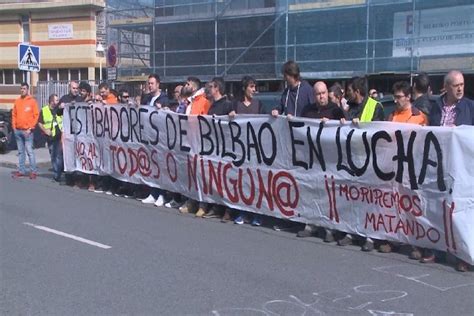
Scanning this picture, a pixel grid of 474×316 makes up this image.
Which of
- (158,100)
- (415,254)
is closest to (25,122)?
(158,100)

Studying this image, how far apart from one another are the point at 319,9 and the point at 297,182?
15426 mm

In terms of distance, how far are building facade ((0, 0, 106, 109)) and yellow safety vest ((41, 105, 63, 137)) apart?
2123 centimetres

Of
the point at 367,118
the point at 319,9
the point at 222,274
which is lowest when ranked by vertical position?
the point at 222,274

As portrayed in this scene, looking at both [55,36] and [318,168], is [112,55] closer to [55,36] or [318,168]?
[318,168]

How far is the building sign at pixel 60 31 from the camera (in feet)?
113

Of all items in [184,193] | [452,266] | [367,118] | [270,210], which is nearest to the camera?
[452,266]

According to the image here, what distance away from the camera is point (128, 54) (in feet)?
93.4

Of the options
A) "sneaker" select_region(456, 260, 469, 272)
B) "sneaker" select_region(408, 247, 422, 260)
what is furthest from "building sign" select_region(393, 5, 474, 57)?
"sneaker" select_region(456, 260, 469, 272)

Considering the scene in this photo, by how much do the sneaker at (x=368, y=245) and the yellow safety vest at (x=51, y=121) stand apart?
751 cm

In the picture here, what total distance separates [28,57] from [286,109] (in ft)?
33.3

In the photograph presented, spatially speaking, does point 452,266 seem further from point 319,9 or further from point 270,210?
point 319,9

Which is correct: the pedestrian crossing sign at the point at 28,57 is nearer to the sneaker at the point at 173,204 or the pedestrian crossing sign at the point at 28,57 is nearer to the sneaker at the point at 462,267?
the sneaker at the point at 173,204

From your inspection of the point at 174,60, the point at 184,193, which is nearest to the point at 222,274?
the point at 184,193

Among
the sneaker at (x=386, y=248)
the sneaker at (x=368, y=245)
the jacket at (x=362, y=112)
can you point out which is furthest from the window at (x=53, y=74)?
the sneaker at (x=386, y=248)
